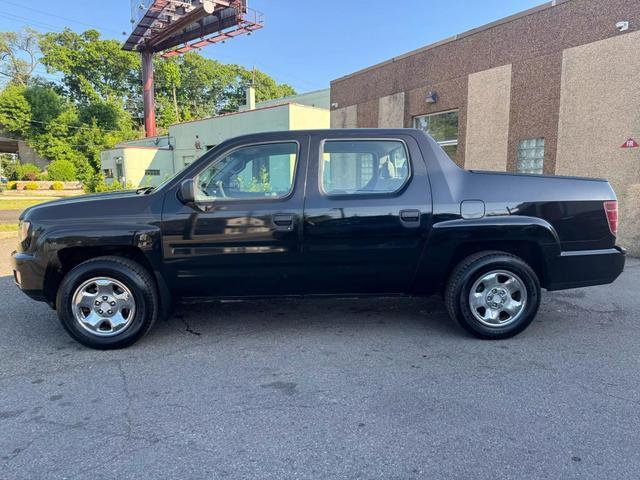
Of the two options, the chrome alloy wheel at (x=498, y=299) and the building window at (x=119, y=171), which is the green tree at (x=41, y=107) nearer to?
the building window at (x=119, y=171)

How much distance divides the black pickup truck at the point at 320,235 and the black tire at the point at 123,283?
12mm

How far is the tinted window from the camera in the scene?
3.86 meters

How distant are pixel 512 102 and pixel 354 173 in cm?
775

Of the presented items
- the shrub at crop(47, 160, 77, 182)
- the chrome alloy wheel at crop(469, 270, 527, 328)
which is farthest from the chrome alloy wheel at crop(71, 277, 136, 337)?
the shrub at crop(47, 160, 77, 182)

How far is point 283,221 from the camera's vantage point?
379cm

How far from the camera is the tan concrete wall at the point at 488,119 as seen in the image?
1023 centimetres

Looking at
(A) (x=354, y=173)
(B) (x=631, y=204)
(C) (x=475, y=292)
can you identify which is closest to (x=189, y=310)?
(A) (x=354, y=173)

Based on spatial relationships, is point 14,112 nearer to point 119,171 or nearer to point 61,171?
point 61,171

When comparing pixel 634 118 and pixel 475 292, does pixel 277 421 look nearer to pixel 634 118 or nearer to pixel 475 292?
pixel 475 292

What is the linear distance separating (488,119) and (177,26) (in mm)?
34405

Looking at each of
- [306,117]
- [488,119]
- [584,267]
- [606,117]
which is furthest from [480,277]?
[306,117]

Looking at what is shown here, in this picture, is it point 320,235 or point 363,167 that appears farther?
point 363,167

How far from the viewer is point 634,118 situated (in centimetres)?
798

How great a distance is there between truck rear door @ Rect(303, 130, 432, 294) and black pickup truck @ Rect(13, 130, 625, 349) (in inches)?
0.4
